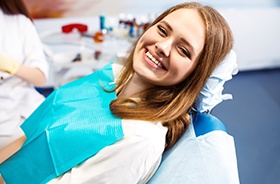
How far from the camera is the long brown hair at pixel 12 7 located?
131 cm

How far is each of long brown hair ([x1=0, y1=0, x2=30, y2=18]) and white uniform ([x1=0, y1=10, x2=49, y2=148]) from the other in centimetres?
2

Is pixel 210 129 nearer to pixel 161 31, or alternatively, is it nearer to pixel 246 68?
pixel 161 31

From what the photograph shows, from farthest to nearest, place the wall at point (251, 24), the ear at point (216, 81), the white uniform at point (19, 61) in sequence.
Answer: the wall at point (251, 24) < the white uniform at point (19, 61) < the ear at point (216, 81)

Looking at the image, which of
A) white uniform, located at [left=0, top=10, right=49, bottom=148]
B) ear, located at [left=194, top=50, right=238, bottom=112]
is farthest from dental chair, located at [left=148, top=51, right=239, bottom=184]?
white uniform, located at [left=0, top=10, right=49, bottom=148]

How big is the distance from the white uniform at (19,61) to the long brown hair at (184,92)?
1.88 feet

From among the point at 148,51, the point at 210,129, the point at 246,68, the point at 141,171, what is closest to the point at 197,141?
the point at 210,129

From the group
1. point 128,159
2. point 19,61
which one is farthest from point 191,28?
point 19,61

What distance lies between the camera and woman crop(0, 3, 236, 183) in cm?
74

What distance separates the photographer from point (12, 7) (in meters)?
1.33

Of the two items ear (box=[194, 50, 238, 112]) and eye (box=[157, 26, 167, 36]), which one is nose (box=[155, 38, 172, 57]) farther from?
ear (box=[194, 50, 238, 112])

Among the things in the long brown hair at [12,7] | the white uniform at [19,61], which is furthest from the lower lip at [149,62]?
the long brown hair at [12,7]

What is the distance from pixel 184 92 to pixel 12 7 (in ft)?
3.03

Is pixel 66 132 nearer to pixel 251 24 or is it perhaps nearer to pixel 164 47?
pixel 164 47

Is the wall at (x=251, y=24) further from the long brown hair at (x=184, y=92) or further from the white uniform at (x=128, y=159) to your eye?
the white uniform at (x=128, y=159)
